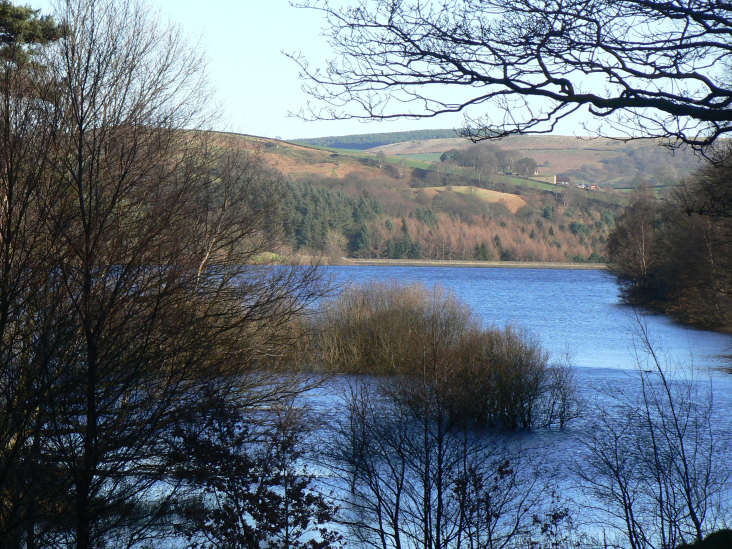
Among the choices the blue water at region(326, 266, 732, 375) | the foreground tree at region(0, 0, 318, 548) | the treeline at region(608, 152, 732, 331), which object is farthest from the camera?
the treeline at region(608, 152, 732, 331)

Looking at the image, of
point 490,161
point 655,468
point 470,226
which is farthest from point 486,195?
point 655,468

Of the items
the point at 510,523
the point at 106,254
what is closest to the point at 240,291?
the point at 106,254

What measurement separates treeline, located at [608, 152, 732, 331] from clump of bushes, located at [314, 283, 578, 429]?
32.9 feet

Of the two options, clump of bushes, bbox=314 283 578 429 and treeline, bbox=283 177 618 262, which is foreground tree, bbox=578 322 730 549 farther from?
treeline, bbox=283 177 618 262

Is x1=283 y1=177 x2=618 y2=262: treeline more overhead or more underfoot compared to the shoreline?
more overhead

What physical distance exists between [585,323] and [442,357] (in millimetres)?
26149

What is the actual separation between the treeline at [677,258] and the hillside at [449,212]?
33.4 metres

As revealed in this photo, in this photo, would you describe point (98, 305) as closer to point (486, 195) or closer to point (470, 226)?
point (470, 226)

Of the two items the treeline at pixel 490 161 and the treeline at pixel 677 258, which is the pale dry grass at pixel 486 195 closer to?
the treeline at pixel 490 161

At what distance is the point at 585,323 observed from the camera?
38312 millimetres

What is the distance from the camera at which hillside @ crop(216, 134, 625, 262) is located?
288ft

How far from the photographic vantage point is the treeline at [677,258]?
97.6ft

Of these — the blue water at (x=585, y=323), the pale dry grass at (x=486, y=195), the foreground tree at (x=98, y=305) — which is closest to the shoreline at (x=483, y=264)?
the pale dry grass at (x=486, y=195)

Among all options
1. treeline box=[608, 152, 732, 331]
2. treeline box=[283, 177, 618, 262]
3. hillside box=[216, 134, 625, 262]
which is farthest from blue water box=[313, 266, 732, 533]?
treeline box=[283, 177, 618, 262]
